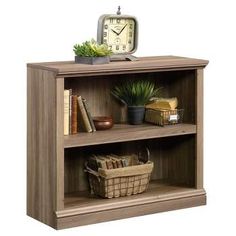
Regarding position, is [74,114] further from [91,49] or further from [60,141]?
[91,49]

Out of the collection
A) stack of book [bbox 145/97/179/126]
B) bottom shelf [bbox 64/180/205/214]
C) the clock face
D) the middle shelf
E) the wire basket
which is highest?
the clock face

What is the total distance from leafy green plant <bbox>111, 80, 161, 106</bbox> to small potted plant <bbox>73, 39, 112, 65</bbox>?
0.36 metres

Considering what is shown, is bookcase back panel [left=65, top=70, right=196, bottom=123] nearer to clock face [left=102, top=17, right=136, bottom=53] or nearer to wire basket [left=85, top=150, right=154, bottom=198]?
clock face [left=102, top=17, right=136, bottom=53]

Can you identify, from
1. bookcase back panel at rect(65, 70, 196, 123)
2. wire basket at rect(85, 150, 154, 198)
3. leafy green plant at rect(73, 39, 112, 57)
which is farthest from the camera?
bookcase back panel at rect(65, 70, 196, 123)

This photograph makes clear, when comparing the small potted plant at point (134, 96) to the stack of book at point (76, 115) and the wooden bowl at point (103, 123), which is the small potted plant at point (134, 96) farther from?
the stack of book at point (76, 115)

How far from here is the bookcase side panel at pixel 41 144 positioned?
223 inches

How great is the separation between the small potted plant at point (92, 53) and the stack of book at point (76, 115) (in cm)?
22

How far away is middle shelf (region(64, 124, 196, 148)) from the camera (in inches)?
226

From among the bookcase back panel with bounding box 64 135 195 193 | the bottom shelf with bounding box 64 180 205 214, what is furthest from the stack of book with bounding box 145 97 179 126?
the bottom shelf with bounding box 64 180 205 214

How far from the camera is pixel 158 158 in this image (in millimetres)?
6582

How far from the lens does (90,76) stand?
6109 millimetres

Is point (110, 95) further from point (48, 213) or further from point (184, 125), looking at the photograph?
point (48, 213)

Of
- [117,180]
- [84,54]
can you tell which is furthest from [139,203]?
[84,54]

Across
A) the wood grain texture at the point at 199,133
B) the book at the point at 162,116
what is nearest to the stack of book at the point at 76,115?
the book at the point at 162,116
